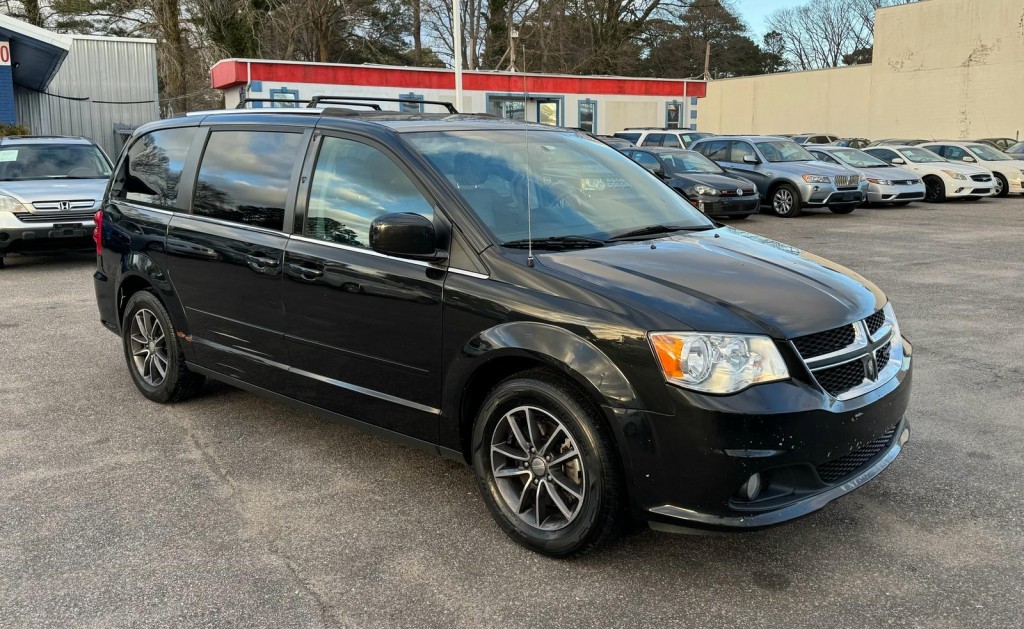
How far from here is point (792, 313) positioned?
334 centimetres

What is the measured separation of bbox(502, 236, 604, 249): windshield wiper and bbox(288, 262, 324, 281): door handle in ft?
3.31

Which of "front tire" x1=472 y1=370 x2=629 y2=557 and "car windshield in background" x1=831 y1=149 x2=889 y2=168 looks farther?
"car windshield in background" x1=831 y1=149 x2=889 y2=168

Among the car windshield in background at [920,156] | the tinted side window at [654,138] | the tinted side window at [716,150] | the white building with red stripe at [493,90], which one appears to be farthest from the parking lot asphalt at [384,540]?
the white building with red stripe at [493,90]

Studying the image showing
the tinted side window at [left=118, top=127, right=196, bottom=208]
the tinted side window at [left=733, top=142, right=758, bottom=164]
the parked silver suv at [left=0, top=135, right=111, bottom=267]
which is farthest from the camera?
the tinted side window at [left=733, top=142, right=758, bottom=164]

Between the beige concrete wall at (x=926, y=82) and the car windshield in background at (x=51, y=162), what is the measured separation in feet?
121

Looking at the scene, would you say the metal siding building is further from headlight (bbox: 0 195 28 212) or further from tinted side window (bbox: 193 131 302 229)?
tinted side window (bbox: 193 131 302 229)

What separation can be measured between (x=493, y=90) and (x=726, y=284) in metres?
29.5

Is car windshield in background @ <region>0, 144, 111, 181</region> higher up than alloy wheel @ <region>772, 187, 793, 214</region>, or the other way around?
car windshield in background @ <region>0, 144, 111, 181</region>

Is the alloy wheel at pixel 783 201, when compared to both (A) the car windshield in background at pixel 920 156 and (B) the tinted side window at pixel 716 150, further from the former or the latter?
(A) the car windshield in background at pixel 920 156

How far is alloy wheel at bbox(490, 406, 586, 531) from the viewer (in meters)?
3.44

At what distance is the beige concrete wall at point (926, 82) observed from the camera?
37.5m

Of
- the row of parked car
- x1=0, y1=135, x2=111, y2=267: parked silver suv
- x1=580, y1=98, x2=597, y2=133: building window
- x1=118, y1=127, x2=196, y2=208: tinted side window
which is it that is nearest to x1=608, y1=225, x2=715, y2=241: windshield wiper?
x1=118, y1=127, x2=196, y2=208: tinted side window

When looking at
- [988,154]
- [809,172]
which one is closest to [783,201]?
[809,172]

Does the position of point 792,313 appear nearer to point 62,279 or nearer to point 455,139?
point 455,139
